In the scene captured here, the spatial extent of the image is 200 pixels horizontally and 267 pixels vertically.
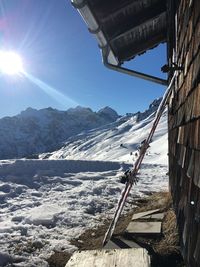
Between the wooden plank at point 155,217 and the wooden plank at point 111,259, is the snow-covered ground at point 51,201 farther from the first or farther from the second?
the wooden plank at point 111,259

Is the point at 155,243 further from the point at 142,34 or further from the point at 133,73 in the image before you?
the point at 142,34

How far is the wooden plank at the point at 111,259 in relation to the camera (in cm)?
335

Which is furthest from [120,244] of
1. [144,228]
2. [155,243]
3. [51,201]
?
[51,201]

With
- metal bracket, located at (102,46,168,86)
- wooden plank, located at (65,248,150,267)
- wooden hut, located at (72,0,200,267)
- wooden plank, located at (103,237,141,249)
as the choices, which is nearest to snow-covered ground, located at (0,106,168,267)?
wooden plank, located at (103,237,141,249)

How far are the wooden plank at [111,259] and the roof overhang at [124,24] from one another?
12.5 feet

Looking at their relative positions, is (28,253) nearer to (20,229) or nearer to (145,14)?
(20,229)

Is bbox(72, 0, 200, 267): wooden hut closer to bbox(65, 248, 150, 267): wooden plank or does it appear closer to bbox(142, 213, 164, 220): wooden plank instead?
bbox(142, 213, 164, 220): wooden plank

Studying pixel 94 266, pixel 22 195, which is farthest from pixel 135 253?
pixel 22 195

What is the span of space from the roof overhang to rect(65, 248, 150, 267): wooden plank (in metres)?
3.81

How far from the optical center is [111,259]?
348 cm

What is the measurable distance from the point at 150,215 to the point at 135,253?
202 inches

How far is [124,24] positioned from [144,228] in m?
3.81

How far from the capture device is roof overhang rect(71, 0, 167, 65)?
667 cm

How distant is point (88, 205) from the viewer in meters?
10.6
